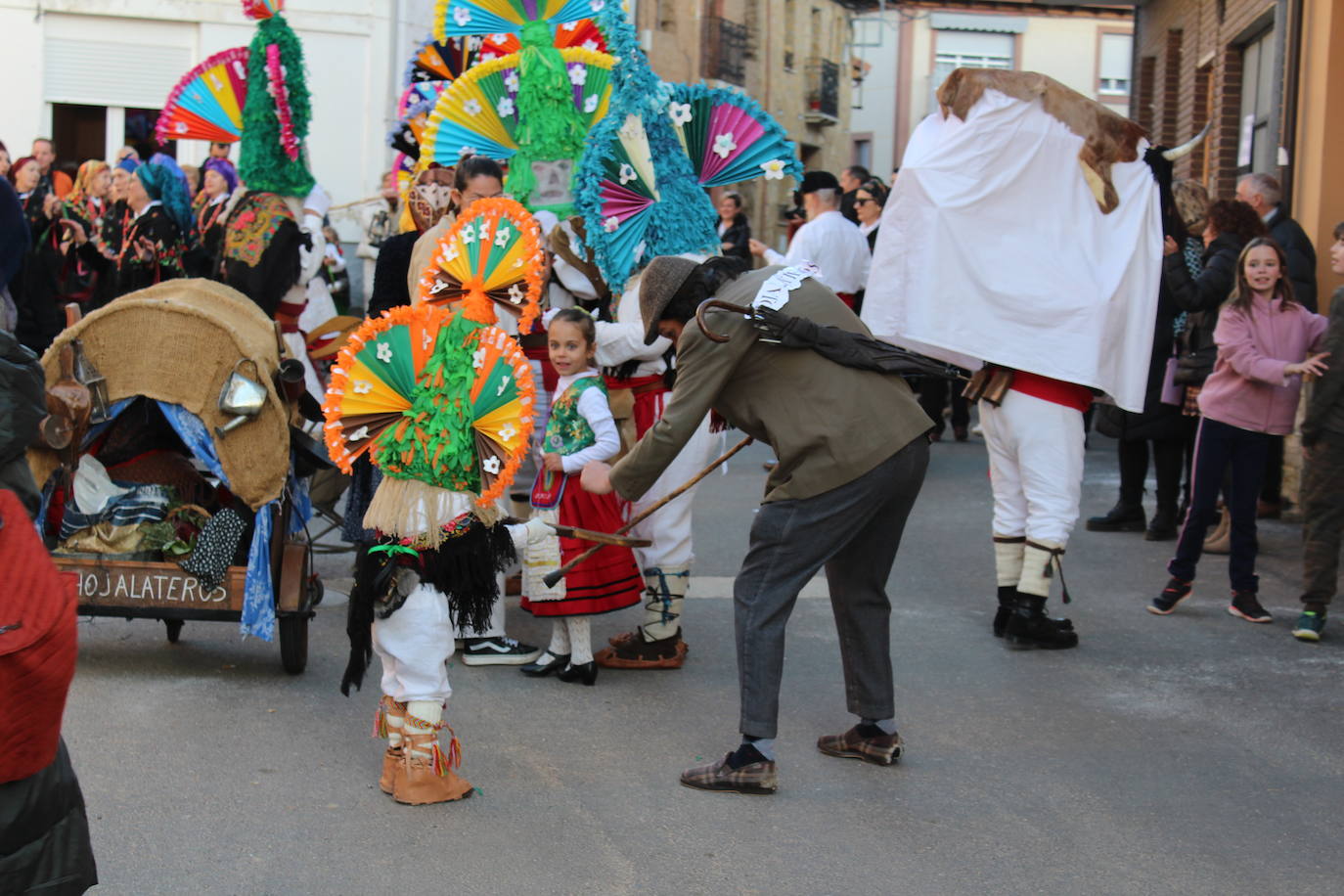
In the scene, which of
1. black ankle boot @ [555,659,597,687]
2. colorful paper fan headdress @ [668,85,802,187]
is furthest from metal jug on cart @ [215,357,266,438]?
colorful paper fan headdress @ [668,85,802,187]

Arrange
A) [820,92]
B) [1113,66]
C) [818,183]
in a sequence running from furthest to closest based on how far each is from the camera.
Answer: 1. [1113,66]
2. [820,92]
3. [818,183]

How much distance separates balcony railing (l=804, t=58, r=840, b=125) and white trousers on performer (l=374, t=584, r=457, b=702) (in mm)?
38819

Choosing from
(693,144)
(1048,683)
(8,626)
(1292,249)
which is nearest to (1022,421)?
(1048,683)

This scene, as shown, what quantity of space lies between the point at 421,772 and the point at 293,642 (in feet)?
4.86

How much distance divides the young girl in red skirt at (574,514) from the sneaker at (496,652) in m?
0.14

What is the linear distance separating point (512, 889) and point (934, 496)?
278 inches

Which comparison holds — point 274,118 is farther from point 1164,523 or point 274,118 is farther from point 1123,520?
point 1164,523

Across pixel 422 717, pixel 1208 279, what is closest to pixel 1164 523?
pixel 1208 279

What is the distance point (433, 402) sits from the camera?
4.72m

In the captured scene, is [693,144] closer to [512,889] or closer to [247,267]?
[247,267]

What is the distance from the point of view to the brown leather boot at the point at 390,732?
478 centimetres

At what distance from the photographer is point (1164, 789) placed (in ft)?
16.5

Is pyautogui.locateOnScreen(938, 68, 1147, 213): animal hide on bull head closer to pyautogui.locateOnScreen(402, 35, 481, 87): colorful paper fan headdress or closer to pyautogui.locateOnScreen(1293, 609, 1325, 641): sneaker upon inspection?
pyautogui.locateOnScreen(1293, 609, 1325, 641): sneaker

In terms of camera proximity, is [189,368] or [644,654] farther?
[644,654]
